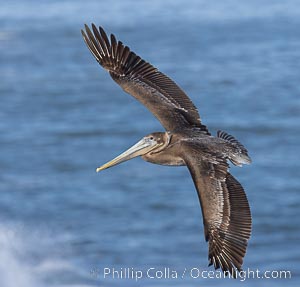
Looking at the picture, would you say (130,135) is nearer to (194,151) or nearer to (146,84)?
(146,84)

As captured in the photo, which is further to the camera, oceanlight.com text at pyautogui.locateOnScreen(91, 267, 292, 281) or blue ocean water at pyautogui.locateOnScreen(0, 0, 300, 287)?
blue ocean water at pyautogui.locateOnScreen(0, 0, 300, 287)

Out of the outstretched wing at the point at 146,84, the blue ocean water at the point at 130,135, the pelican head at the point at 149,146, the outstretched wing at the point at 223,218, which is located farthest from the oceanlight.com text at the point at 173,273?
the outstretched wing at the point at 223,218

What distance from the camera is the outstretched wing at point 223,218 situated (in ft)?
36.1

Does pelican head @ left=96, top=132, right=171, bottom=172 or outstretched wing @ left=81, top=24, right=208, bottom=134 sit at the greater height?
outstretched wing @ left=81, top=24, right=208, bottom=134

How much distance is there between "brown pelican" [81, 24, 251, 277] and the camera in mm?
11031

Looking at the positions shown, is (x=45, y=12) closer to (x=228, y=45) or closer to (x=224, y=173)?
(x=228, y=45)

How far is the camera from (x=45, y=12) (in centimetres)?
4425

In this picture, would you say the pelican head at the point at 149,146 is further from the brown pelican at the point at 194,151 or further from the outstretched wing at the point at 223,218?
the outstretched wing at the point at 223,218

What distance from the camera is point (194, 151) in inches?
455

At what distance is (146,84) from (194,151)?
1.48 metres

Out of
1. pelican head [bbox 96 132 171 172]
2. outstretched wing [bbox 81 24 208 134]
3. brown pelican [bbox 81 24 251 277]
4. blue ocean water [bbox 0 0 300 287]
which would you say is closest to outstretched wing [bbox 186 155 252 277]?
brown pelican [bbox 81 24 251 277]

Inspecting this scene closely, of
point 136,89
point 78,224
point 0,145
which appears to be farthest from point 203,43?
point 136,89

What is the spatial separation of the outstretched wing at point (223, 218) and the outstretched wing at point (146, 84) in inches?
42.3

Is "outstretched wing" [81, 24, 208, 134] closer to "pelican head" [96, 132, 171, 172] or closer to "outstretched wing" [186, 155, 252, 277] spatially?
"pelican head" [96, 132, 171, 172]
